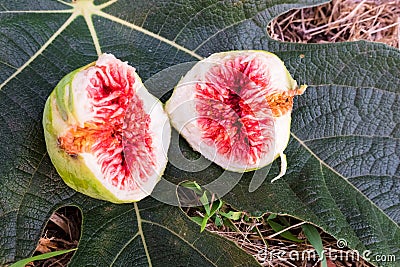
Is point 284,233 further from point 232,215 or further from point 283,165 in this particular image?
point 283,165

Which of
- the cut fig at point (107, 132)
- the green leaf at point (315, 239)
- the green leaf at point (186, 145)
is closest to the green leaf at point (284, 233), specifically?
the green leaf at point (315, 239)

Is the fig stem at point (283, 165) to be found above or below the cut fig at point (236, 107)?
below

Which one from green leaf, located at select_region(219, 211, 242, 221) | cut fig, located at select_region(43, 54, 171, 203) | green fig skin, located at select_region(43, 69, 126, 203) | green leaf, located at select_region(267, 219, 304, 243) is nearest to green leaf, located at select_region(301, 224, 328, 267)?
green leaf, located at select_region(267, 219, 304, 243)

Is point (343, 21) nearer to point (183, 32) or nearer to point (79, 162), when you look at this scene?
point (183, 32)

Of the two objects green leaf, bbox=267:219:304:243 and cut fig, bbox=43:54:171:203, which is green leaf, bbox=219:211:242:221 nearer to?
green leaf, bbox=267:219:304:243

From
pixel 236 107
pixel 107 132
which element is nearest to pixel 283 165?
pixel 236 107

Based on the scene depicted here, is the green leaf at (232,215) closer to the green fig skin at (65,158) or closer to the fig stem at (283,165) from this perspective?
the fig stem at (283,165)

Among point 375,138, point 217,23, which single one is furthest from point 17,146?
point 375,138
